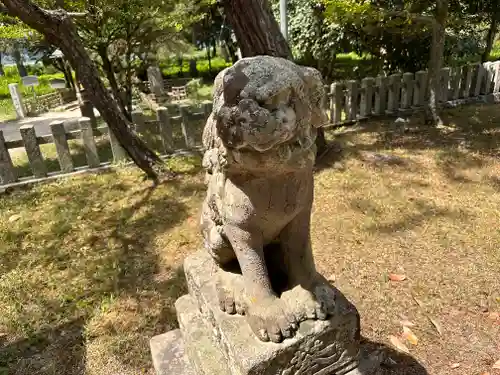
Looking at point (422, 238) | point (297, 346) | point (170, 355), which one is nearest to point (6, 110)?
point (170, 355)

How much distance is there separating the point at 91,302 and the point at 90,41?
495cm

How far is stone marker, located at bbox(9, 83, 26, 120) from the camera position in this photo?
37.7 feet

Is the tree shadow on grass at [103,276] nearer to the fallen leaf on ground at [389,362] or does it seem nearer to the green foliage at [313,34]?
the fallen leaf on ground at [389,362]

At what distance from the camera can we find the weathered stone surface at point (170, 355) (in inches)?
90.8

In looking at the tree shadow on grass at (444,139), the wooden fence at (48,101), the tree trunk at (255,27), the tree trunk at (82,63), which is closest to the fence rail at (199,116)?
the tree shadow on grass at (444,139)

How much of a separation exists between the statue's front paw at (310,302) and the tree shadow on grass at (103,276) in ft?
5.01

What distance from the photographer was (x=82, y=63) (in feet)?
15.7

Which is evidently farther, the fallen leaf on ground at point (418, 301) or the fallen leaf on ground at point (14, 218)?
the fallen leaf on ground at point (14, 218)

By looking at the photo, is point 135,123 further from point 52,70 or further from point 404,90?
point 52,70

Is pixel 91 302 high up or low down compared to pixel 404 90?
down

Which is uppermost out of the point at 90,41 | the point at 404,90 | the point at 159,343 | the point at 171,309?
the point at 90,41

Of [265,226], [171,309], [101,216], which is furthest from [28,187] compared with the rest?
[265,226]

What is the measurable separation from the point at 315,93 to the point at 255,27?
353cm

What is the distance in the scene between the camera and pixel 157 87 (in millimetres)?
13617
